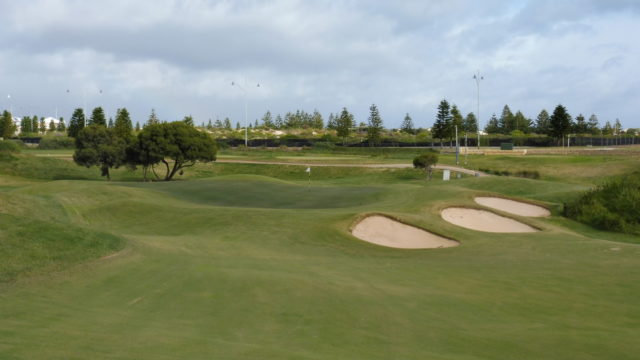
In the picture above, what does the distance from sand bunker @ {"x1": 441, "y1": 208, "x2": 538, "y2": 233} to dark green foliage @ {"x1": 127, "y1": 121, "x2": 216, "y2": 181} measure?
41.5 m

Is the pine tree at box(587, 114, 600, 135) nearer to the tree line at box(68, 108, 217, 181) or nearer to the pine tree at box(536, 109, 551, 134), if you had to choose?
the pine tree at box(536, 109, 551, 134)

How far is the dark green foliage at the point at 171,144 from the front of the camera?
220 feet

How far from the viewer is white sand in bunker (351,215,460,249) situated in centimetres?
2605

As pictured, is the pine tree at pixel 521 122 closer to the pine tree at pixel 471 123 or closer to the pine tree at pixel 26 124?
the pine tree at pixel 471 123

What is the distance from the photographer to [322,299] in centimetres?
1352

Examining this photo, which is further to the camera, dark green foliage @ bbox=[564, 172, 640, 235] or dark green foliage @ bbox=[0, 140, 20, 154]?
dark green foliage @ bbox=[0, 140, 20, 154]

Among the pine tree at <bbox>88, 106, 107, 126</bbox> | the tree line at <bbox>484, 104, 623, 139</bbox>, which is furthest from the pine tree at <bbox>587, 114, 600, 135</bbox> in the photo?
the pine tree at <bbox>88, 106, 107, 126</bbox>

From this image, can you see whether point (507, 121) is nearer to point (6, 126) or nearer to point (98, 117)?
point (98, 117)

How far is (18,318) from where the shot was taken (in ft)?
36.4

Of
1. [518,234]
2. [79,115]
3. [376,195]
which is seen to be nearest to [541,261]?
[518,234]

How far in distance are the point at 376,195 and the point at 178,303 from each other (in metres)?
26.8

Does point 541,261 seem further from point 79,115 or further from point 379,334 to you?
point 79,115

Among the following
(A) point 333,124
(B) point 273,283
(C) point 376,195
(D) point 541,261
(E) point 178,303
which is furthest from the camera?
(A) point 333,124

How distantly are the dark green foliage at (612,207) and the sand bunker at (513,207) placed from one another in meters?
1.67
